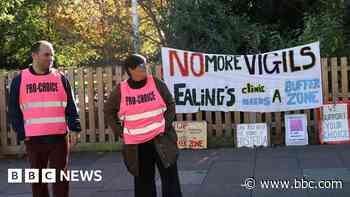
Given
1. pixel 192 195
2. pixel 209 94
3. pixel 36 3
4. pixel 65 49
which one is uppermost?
pixel 36 3

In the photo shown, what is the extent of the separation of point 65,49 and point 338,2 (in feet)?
29.2

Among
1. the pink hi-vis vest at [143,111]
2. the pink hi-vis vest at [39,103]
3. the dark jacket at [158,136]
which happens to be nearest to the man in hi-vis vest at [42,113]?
the pink hi-vis vest at [39,103]

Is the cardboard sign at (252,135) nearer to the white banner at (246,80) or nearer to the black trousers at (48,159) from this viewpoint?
the white banner at (246,80)

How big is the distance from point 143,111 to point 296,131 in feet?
16.7

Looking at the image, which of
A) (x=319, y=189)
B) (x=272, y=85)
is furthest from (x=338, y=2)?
(x=319, y=189)

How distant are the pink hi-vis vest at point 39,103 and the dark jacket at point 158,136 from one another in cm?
54

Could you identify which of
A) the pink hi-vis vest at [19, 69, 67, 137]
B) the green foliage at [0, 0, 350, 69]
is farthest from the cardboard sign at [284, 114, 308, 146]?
the pink hi-vis vest at [19, 69, 67, 137]

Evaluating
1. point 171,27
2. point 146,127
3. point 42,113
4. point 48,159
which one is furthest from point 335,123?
point 42,113

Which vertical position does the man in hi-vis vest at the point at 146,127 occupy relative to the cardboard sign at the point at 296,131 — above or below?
above

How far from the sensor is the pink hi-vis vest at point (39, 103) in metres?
5.81

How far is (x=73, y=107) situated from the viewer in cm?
607

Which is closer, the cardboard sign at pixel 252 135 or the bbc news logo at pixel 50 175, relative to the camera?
the bbc news logo at pixel 50 175

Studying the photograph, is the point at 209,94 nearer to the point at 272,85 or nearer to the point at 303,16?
the point at 272,85

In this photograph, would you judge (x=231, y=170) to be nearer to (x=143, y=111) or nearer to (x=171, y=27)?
(x=143, y=111)
